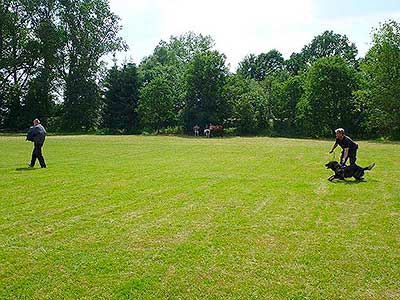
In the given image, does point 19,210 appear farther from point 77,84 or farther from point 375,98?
point 77,84

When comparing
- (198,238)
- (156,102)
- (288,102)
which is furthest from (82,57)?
(198,238)

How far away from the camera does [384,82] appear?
34000mm

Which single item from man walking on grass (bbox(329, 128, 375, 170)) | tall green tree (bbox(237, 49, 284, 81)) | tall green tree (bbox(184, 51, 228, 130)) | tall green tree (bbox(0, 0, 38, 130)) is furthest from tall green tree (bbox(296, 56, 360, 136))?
tall green tree (bbox(237, 49, 284, 81))

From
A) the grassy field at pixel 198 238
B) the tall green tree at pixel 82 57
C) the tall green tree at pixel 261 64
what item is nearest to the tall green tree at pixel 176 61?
the tall green tree at pixel 82 57

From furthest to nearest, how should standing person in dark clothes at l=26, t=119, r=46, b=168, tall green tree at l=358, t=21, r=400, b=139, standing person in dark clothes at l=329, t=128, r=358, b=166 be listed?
1. tall green tree at l=358, t=21, r=400, b=139
2. standing person in dark clothes at l=26, t=119, r=46, b=168
3. standing person in dark clothes at l=329, t=128, r=358, b=166

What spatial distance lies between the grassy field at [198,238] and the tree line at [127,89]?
29.1 metres

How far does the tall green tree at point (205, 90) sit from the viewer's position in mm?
43094

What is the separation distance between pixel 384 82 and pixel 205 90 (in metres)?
18.0

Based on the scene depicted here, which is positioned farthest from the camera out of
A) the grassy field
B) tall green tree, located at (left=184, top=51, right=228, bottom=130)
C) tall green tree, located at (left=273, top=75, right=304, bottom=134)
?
tall green tree, located at (left=273, top=75, right=304, bottom=134)

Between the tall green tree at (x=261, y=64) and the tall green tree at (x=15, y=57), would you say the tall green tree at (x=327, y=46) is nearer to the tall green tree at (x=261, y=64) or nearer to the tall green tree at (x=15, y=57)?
the tall green tree at (x=261, y=64)

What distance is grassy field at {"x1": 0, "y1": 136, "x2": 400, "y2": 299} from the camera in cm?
442

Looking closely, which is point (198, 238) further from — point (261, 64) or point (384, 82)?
point (261, 64)

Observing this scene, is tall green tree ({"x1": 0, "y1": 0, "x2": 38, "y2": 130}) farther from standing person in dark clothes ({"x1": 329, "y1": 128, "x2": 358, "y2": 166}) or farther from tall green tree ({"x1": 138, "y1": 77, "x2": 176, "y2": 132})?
standing person in dark clothes ({"x1": 329, "y1": 128, "x2": 358, "y2": 166})

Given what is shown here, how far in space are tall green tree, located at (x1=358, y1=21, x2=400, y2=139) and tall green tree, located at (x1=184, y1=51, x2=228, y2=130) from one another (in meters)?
14.8
